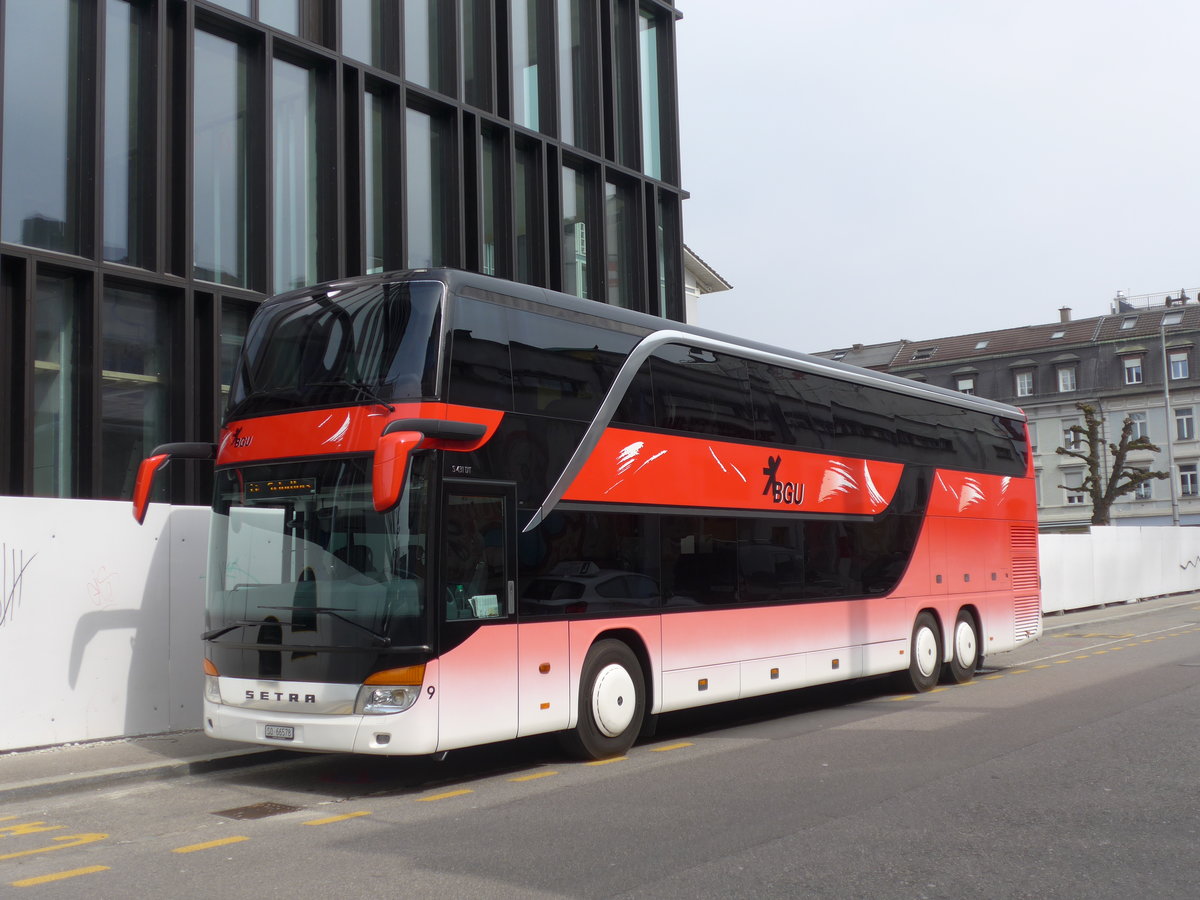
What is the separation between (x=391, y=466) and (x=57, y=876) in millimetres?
2971

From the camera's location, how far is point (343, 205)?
715 inches

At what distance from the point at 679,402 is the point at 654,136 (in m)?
15.3

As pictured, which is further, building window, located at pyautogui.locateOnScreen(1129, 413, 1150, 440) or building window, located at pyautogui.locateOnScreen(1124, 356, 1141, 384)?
building window, located at pyautogui.locateOnScreen(1124, 356, 1141, 384)

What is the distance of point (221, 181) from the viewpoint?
1691 centimetres

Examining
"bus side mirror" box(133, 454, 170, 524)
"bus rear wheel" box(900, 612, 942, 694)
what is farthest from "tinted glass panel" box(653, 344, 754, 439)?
"bus rear wheel" box(900, 612, 942, 694)

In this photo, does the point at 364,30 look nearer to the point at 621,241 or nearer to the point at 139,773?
the point at 621,241

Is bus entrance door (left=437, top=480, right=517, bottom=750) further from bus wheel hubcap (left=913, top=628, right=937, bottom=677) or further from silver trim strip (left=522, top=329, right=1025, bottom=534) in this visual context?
bus wheel hubcap (left=913, top=628, right=937, bottom=677)

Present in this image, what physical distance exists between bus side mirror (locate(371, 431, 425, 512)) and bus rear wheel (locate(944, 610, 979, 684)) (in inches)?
409

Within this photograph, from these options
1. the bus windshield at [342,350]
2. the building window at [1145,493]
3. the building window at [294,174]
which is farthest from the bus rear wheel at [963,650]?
the building window at [1145,493]

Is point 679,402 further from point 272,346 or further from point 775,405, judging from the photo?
point 272,346

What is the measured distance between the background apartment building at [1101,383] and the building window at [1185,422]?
0.06m

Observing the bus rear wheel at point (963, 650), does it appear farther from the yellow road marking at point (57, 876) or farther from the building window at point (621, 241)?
the yellow road marking at point (57, 876)

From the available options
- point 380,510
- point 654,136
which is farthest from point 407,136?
point 380,510

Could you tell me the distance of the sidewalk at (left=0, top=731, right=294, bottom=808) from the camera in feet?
30.0
